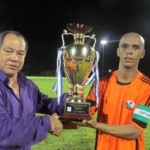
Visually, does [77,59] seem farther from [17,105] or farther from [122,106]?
[17,105]

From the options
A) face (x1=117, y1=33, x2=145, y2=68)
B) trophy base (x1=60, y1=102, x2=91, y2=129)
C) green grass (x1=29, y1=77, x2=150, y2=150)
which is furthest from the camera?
green grass (x1=29, y1=77, x2=150, y2=150)

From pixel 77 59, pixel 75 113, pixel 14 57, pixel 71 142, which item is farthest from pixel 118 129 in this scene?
pixel 71 142

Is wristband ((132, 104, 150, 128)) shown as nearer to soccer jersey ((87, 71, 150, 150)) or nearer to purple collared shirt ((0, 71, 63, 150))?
soccer jersey ((87, 71, 150, 150))

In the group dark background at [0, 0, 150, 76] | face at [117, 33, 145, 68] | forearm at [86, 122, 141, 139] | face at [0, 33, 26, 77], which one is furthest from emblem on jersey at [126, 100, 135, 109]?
dark background at [0, 0, 150, 76]

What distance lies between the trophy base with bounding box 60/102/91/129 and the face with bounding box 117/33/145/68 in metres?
0.43

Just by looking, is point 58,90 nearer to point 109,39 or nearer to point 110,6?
point 110,6

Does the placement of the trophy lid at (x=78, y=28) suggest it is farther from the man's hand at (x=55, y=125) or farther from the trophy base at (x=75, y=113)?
the man's hand at (x=55, y=125)

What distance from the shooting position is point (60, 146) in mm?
6008

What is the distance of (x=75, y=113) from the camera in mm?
2791

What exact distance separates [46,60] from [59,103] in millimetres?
31624

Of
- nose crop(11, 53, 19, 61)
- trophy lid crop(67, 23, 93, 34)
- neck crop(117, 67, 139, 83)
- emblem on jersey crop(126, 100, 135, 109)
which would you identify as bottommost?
emblem on jersey crop(126, 100, 135, 109)

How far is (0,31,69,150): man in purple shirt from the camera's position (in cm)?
239

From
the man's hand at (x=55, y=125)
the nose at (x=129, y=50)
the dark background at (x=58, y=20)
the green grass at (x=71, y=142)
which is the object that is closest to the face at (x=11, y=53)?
the man's hand at (x=55, y=125)

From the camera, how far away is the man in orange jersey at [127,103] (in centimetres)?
288
